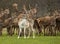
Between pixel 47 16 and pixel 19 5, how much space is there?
5.89 ft

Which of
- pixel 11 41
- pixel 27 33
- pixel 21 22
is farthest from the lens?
pixel 27 33

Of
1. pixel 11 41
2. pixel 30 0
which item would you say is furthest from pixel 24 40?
pixel 30 0

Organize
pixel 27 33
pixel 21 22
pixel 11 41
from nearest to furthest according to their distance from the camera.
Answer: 1. pixel 11 41
2. pixel 21 22
3. pixel 27 33

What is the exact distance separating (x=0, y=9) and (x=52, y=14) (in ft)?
10.2

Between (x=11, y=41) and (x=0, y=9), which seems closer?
(x=11, y=41)

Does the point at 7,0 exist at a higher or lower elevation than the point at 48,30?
higher

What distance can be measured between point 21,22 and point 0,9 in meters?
3.13

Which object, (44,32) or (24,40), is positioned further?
(44,32)

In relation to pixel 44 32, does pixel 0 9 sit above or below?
above

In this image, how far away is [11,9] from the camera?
21500 mm

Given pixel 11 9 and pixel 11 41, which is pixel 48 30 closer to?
pixel 11 9

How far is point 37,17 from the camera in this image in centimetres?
2112

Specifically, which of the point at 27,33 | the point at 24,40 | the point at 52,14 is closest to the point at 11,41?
the point at 24,40

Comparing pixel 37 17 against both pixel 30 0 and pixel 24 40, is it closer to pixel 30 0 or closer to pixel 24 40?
pixel 30 0
